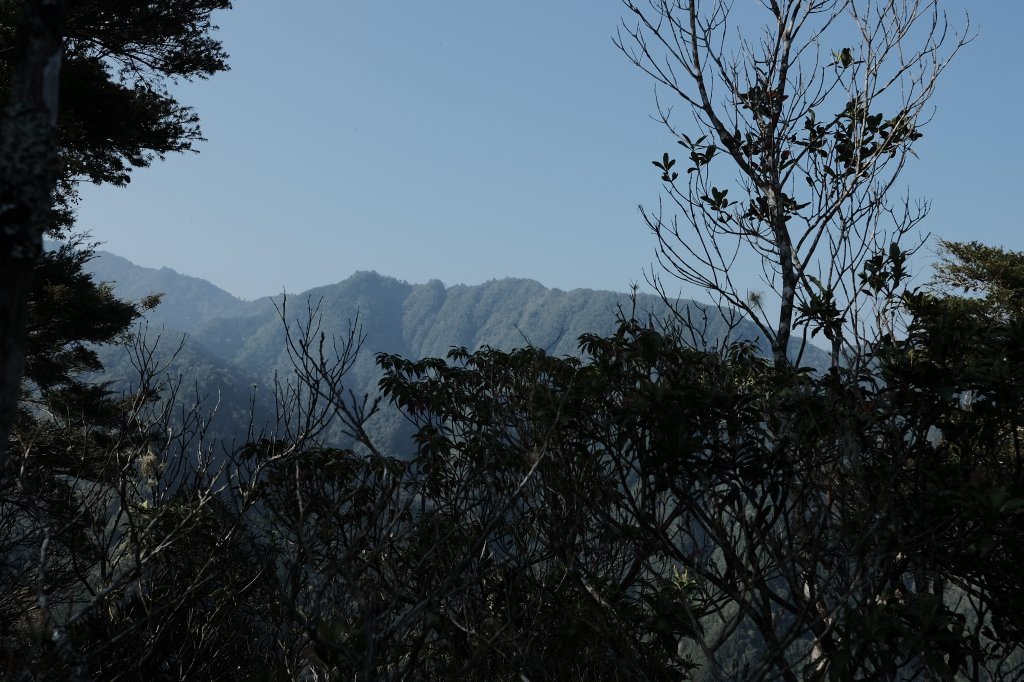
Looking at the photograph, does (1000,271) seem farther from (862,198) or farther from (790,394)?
(790,394)

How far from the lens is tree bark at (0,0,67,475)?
1.56 metres

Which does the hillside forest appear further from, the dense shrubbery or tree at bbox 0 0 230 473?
tree at bbox 0 0 230 473

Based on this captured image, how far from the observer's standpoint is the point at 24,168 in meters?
1.63

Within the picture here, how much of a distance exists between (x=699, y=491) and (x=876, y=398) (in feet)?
2.96

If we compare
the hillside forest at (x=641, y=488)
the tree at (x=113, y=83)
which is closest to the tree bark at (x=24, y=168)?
the hillside forest at (x=641, y=488)

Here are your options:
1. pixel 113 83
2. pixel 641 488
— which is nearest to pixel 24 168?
pixel 641 488

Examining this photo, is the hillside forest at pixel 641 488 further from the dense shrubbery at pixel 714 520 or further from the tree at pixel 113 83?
the tree at pixel 113 83

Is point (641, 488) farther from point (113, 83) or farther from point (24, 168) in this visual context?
point (113, 83)

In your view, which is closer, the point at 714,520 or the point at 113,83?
the point at 714,520

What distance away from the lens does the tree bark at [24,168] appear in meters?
1.56

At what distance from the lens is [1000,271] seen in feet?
59.3

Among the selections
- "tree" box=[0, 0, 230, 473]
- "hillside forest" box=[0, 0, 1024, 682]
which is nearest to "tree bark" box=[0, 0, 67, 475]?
"hillside forest" box=[0, 0, 1024, 682]

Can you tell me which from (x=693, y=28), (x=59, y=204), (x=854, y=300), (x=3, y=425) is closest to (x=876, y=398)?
(x=854, y=300)

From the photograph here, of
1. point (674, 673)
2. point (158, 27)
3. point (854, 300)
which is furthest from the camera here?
point (158, 27)
